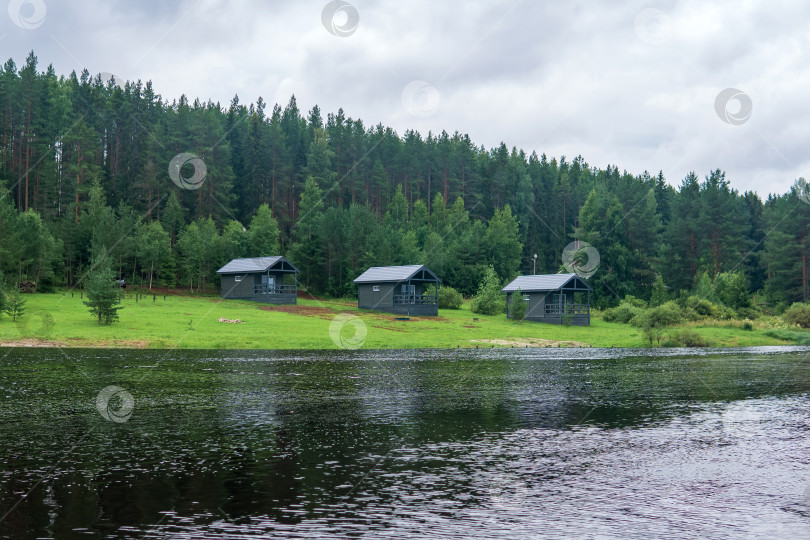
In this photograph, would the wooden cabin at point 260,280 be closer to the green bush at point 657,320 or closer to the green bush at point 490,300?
the green bush at point 490,300

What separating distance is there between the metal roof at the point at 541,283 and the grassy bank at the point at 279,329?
409 centimetres

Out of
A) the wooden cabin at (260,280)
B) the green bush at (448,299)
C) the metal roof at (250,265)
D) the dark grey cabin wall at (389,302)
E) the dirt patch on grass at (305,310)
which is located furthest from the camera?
the green bush at (448,299)

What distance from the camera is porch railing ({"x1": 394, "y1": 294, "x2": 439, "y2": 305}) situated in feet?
285

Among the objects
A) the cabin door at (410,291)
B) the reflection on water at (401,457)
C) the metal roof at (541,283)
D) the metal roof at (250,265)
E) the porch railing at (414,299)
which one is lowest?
the reflection on water at (401,457)

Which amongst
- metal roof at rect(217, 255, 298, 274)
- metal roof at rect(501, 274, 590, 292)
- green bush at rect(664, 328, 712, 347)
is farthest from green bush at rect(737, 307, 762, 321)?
metal roof at rect(217, 255, 298, 274)

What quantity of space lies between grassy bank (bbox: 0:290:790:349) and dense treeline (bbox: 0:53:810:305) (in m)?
13.4

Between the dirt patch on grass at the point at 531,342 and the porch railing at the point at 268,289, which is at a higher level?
the porch railing at the point at 268,289

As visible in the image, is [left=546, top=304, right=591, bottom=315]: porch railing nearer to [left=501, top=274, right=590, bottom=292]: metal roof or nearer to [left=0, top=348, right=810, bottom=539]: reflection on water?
[left=501, top=274, right=590, bottom=292]: metal roof

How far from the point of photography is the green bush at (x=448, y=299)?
95.3m

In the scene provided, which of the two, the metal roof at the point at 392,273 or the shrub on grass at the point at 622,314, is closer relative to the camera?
the metal roof at the point at 392,273

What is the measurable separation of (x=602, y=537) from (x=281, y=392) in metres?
19.6

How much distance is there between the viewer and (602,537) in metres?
11.1

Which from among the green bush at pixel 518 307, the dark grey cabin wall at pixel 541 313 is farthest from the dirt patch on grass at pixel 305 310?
the dark grey cabin wall at pixel 541 313

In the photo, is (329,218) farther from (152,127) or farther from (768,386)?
(768,386)
